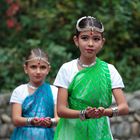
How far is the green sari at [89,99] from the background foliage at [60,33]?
4.72 metres

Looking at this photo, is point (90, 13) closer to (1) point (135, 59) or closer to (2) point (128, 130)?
(1) point (135, 59)

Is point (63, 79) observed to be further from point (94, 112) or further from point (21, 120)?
point (21, 120)

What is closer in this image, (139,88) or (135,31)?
(139,88)

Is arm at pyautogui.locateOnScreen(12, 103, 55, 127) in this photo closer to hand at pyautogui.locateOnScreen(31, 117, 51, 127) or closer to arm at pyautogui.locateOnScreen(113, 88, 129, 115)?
hand at pyautogui.locateOnScreen(31, 117, 51, 127)

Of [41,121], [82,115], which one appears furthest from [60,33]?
[82,115]

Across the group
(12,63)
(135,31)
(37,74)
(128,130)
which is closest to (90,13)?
(135,31)

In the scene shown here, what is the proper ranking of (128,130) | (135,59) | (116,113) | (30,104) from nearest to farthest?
(116,113) < (30,104) < (128,130) < (135,59)

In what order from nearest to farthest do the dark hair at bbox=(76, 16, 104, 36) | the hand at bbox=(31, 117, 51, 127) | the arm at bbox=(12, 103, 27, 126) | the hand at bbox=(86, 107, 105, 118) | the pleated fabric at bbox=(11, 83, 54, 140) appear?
the hand at bbox=(86, 107, 105, 118) → the dark hair at bbox=(76, 16, 104, 36) → the hand at bbox=(31, 117, 51, 127) → the arm at bbox=(12, 103, 27, 126) → the pleated fabric at bbox=(11, 83, 54, 140)

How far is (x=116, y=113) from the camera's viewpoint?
422 centimetres

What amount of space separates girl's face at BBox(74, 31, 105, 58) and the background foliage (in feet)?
15.6

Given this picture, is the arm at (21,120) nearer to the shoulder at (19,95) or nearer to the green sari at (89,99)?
the shoulder at (19,95)

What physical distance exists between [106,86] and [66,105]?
0.31m

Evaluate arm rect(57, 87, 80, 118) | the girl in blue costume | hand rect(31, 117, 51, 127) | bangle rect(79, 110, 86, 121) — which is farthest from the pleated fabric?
bangle rect(79, 110, 86, 121)

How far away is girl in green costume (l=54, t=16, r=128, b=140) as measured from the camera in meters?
4.25
